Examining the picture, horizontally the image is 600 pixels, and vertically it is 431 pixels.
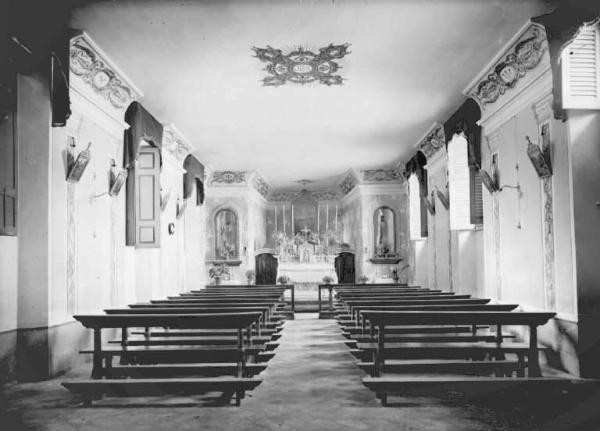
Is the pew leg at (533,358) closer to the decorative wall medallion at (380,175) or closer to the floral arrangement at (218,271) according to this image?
the floral arrangement at (218,271)

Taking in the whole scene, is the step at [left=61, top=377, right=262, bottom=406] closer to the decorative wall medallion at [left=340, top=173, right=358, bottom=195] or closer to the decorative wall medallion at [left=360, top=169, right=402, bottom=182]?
the decorative wall medallion at [left=360, top=169, right=402, bottom=182]

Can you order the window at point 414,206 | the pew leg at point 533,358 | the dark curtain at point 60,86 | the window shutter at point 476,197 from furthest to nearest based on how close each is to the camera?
the window at point 414,206 → the window shutter at point 476,197 → the dark curtain at point 60,86 → the pew leg at point 533,358

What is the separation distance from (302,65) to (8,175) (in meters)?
3.69

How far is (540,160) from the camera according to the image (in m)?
6.01

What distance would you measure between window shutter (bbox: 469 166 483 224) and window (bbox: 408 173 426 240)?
526 cm

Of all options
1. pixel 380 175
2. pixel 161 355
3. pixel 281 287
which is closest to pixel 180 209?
pixel 281 287

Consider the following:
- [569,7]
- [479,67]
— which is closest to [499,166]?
[479,67]

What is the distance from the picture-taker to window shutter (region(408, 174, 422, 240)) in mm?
14252

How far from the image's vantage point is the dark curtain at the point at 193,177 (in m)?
12.3

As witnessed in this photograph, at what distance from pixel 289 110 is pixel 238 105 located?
89 cm

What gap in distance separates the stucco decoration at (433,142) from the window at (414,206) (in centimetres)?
215

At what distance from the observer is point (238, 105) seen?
8.93m

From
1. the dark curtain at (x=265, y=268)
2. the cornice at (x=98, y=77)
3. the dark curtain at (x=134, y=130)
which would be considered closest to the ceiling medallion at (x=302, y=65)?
the cornice at (x=98, y=77)

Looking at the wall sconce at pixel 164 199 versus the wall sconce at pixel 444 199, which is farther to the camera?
the wall sconce at pixel 444 199
